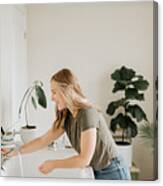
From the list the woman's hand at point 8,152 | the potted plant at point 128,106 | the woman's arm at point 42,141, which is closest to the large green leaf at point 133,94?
the potted plant at point 128,106

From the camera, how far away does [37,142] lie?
1.69 m

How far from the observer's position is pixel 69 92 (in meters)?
1.67

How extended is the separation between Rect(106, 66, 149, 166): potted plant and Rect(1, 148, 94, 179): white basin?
192mm

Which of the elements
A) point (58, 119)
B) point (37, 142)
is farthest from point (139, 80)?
point (37, 142)

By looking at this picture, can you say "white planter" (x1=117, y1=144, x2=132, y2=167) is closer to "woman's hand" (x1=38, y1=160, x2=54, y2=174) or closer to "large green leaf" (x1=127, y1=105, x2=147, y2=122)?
"large green leaf" (x1=127, y1=105, x2=147, y2=122)

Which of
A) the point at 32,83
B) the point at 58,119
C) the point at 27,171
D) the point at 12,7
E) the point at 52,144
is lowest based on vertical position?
the point at 27,171

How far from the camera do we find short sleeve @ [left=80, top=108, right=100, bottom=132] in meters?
1.65

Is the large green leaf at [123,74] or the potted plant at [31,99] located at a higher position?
the large green leaf at [123,74]

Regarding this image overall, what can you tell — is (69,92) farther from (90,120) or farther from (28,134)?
(28,134)

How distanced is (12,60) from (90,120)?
0.41 metres

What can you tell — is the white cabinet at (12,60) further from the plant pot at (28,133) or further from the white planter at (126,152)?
the white planter at (126,152)

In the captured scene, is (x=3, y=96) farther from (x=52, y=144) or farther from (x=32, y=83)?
(x=52, y=144)

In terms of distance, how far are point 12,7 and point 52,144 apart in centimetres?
59

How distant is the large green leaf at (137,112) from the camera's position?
5.29 feet
